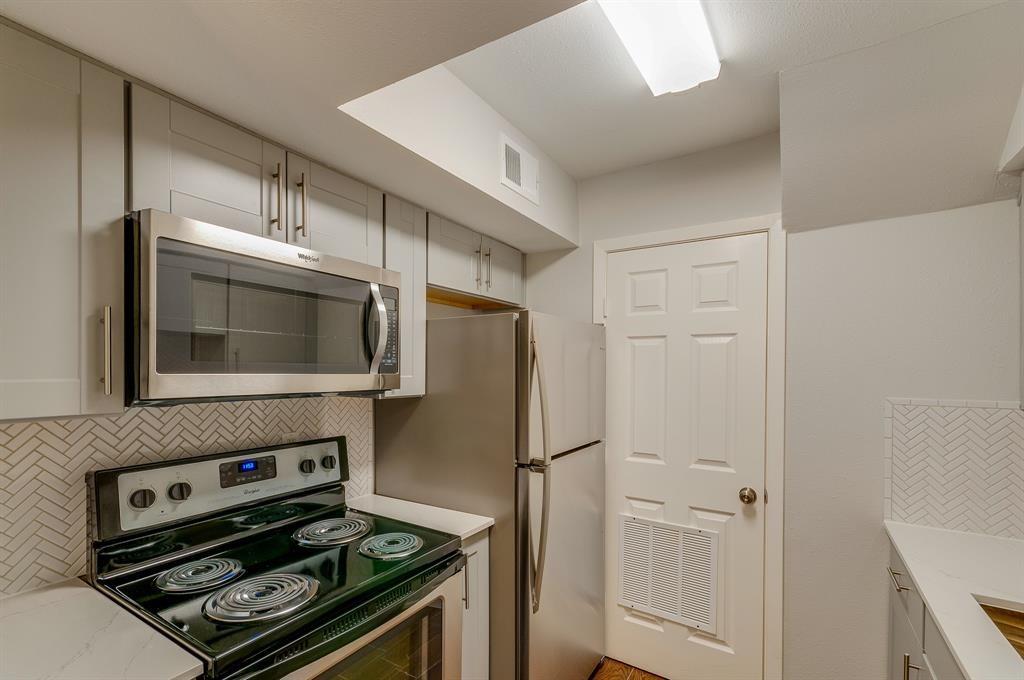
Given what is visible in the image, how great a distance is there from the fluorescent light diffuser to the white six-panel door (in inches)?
33.9

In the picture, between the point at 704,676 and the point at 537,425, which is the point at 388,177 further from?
→ the point at 704,676

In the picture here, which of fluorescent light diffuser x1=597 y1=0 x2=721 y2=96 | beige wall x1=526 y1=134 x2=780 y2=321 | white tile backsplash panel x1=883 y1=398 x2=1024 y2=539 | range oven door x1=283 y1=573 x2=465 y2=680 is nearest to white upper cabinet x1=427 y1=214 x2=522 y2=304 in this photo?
beige wall x1=526 y1=134 x2=780 y2=321

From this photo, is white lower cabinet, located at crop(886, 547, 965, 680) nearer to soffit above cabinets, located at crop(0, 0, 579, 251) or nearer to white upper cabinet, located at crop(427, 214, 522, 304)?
soffit above cabinets, located at crop(0, 0, 579, 251)

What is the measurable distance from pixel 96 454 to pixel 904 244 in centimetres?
254

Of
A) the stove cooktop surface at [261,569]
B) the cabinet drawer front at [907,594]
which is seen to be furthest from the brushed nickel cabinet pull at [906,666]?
the stove cooktop surface at [261,569]

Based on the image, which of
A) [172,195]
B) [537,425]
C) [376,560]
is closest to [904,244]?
[537,425]

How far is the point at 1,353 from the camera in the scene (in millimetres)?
927

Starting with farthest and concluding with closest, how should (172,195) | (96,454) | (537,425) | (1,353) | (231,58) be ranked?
(537,425) → (96,454) → (172,195) → (231,58) → (1,353)

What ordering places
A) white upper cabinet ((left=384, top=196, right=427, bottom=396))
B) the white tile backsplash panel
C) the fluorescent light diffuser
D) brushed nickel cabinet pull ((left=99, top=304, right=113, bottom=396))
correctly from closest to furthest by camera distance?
brushed nickel cabinet pull ((left=99, top=304, right=113, bottom=396)), the fluorescent light diffuser, the white tile backsplash panel, white upper cabinet ((left=384, top=196, right=427, bottom=396))

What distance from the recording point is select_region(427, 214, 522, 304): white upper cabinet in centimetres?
206

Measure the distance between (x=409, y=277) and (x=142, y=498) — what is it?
1.09 meters

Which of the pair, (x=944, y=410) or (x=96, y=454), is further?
(x=944, y=410)

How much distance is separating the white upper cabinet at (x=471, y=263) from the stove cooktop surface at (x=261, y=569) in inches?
39.6

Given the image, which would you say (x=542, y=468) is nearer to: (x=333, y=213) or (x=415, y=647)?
(x=415, y=647)
